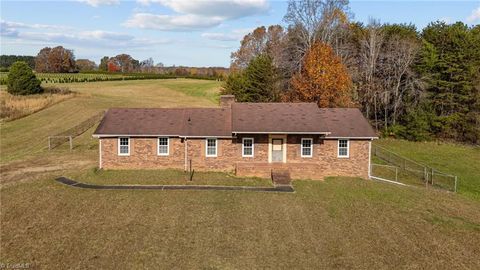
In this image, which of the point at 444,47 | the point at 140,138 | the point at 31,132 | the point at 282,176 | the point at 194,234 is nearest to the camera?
the point at 194,234

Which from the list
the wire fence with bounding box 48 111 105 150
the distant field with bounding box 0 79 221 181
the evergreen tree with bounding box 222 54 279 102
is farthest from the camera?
the evergreen tree with bounding box 222 54 279 102

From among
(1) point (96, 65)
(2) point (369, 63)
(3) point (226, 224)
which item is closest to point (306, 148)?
(3) point (226, 224)

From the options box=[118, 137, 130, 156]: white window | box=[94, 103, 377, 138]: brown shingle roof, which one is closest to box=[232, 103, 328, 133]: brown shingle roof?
box=[94, 103, 377, 138]: brown shingle roof

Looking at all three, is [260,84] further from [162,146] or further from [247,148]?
[162,146]

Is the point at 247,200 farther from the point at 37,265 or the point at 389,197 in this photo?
the point at 37,265

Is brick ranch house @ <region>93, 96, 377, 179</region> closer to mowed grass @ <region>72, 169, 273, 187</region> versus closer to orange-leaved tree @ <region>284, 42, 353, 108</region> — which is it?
mowed grass @ <region>72, 169, 273, 187</region>

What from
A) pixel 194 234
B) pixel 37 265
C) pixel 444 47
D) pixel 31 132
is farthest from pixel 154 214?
pixel 444 47

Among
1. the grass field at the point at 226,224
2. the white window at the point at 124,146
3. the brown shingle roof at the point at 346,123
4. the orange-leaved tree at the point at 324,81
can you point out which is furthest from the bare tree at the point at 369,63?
the white window at the point at 124,146
